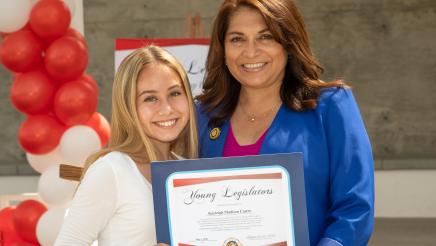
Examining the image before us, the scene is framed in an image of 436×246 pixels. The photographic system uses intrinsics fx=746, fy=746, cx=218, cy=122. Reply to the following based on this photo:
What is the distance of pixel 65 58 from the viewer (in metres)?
4.11

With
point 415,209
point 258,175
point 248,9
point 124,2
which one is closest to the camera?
point 258,175

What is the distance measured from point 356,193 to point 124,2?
7.43 meters

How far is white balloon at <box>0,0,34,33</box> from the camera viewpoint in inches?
162

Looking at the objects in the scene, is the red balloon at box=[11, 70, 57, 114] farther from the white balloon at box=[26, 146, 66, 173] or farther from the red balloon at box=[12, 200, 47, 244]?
the red balloon at box=[12, 200, 47, 244]

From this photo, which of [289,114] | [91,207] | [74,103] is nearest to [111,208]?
[91,207]

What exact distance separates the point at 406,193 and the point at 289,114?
250 inches

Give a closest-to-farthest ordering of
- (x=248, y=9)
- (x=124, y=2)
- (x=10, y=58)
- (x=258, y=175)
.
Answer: (x=258, y=175) < (x=248, y=9) < (x=10, y=58) < (x=124, y=2)

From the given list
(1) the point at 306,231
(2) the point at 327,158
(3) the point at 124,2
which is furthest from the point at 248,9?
(3) the point at 124,2

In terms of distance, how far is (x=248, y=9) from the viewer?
2.10 m

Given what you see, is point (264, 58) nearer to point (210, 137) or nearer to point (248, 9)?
point (248, 9)

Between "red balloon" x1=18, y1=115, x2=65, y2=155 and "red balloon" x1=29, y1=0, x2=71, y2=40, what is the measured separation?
473mm

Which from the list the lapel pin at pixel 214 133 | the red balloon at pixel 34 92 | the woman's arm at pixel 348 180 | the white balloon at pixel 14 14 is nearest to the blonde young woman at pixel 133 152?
the lapel pin at pixel 214 133

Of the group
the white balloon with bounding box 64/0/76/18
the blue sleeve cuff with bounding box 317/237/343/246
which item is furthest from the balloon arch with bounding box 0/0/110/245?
the blue sleeve cuff with bounding box 317/237/343/246

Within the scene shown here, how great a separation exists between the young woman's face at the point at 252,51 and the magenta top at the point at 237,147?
162mm
